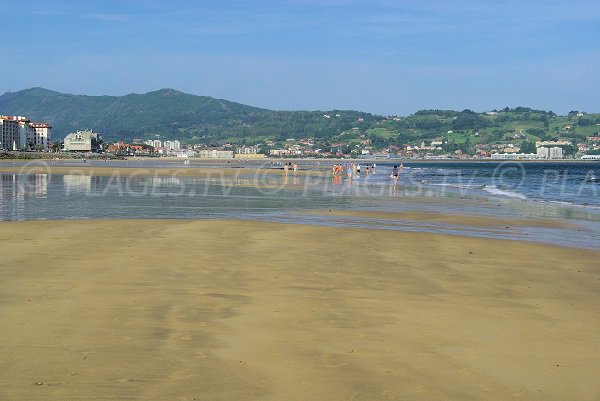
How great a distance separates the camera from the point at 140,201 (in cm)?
2925

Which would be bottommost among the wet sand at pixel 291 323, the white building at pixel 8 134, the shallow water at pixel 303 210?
the white building at pixel 8 134

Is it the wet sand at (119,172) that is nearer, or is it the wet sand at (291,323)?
the wet sand at (291,323)

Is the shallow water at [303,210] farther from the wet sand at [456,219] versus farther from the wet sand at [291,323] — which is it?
A: the wet sand at [291,323]

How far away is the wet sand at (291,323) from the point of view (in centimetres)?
581

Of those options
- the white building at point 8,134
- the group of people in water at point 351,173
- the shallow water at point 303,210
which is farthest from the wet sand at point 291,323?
the white building at point 8,134

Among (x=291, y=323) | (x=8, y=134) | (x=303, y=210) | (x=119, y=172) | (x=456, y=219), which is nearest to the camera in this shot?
(x=291, y=323)

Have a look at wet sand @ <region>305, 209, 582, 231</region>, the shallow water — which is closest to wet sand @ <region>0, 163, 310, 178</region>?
the shallow water

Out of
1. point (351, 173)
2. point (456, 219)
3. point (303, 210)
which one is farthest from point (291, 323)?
point (351, 173)

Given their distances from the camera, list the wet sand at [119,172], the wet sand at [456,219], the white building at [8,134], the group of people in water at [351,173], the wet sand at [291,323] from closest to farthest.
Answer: the wet sand at [291,323] → the wet sand at [456,219] → the group of people in water at [351,173] → the wet sand at [119,172] → the white building at [8,134]

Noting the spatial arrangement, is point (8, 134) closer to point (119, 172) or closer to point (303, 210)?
point (119, 172)

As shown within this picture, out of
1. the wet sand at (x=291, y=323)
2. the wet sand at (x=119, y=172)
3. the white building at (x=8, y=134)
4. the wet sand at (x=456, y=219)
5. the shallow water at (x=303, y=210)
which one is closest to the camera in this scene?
the wet sand at (x=291, y=323)

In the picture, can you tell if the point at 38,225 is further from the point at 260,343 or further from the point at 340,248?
Answer: the point at 260,343

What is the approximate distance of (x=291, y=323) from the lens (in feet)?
25.7

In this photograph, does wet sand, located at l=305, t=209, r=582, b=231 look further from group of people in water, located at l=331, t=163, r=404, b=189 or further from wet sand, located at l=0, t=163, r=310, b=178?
wet sand, located at l=0, t=163, r=310, b=178
